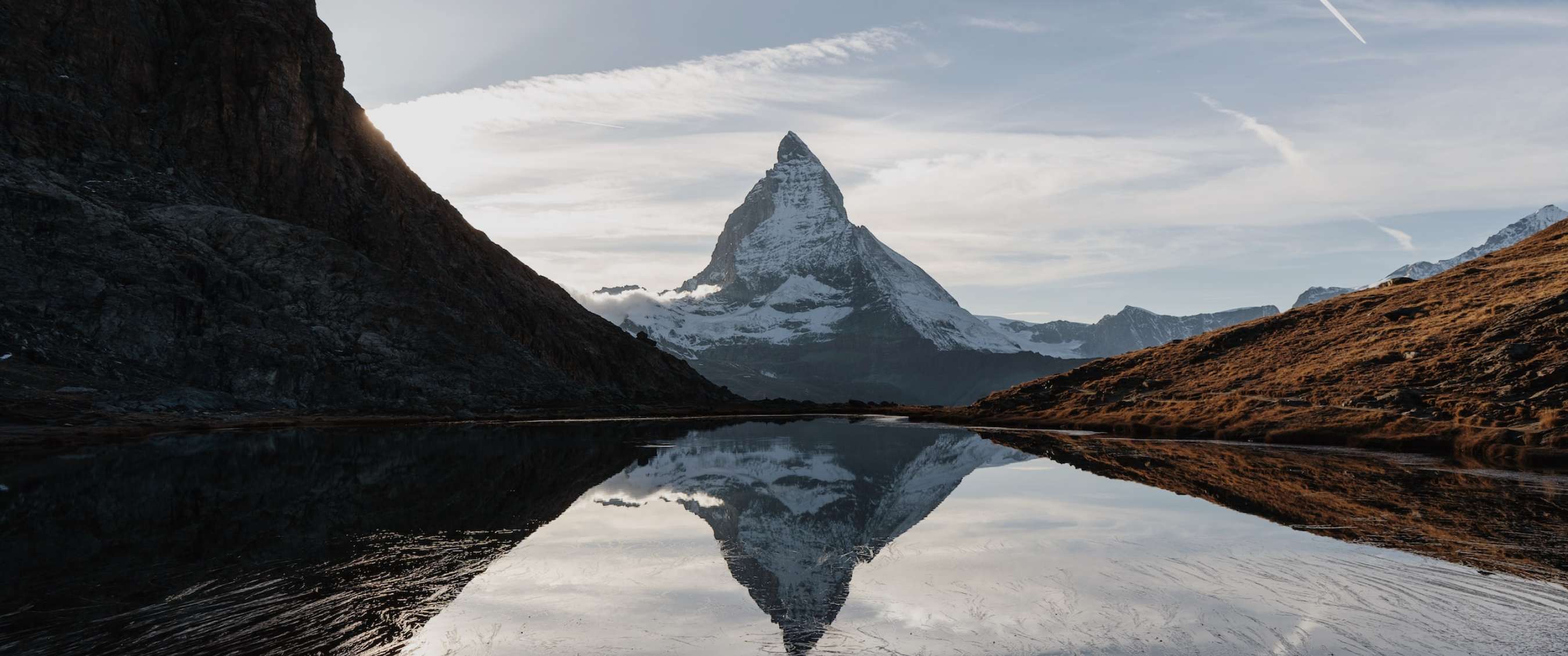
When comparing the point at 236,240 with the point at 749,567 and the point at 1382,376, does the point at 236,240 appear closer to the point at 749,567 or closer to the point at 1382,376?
the point at 749,567

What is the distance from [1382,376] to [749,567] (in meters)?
62.7

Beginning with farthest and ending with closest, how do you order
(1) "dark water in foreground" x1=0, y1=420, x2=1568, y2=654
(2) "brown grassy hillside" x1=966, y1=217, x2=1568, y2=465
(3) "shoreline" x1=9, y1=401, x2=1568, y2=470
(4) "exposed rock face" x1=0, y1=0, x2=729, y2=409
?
1. (4) "exposed rock face" x1=0, y1=0, x2=729, y2=409
2. (2) "brown grassy hillside" x1=966, y1=217, x2=1568, y2=465
3. (3) "shoreline" x1=9, y1=401, x2=1568, y2=470
4. (1) "dark water in foreground" x1=0, y1=420, x2=1568, y2=654

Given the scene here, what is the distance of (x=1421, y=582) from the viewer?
18.2m

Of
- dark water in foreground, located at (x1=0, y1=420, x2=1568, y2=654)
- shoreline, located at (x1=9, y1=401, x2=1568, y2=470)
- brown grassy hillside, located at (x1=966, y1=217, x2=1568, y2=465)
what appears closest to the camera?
dark water in foreground, located at (x1=0, y1=420, x2=1568, y2=654)

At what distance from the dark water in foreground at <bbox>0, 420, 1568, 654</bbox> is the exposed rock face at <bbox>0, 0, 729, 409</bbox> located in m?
66.0

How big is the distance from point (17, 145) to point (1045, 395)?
12472 centimetres

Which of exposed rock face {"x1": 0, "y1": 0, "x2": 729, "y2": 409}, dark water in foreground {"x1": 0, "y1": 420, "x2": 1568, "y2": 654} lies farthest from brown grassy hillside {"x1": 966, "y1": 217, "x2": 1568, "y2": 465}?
exposed rock face {"x1": 0, "y1": 0, "x2": 729, "y2": 409}

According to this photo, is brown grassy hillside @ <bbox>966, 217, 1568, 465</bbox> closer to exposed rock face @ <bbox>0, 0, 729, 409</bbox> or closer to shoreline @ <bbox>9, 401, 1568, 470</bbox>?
shoreline @ <bbox>9, 401, 1568, 470</bbox>

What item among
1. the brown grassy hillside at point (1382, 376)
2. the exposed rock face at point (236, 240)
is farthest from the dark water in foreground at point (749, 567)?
the exposed rock face at point (236, 240)

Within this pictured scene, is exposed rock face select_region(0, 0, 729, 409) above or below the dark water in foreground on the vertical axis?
above

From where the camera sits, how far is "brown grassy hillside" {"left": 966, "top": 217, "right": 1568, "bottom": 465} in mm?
52188

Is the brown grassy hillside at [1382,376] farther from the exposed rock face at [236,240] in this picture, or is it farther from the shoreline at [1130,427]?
the exposed rock face at [236,240]

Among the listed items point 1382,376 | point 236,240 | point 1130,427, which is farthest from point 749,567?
point 236,240

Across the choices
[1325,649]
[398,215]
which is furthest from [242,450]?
[398,215]
